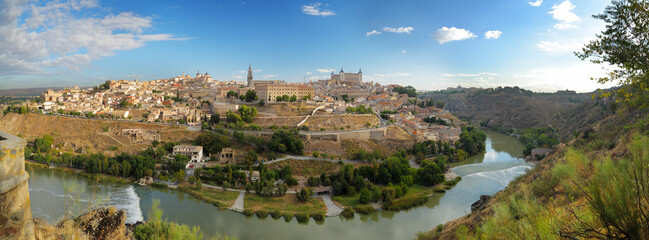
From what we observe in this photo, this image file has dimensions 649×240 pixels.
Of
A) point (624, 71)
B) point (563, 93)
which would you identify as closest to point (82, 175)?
point (624, 71)

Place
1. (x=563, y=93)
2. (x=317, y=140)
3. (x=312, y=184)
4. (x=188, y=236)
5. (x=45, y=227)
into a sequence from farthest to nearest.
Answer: (x=563, y=93), (x=317, y=140), (x=312, y=184), (x=188, y=236), (x=45, y=227)

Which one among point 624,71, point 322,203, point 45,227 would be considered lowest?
point 322,203

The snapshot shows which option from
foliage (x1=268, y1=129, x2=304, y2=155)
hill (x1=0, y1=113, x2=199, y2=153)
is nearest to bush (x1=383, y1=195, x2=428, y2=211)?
foliage (x1=268, y1=129, x2=304, y2=155)

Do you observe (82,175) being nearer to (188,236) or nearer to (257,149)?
(257,149)

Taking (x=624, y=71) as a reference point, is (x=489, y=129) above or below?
below

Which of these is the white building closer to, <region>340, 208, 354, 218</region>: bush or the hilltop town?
the hilltop town

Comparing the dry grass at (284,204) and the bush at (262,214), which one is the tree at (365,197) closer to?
the dry grass at (284,204)

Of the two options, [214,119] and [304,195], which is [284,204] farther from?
[214,119]
